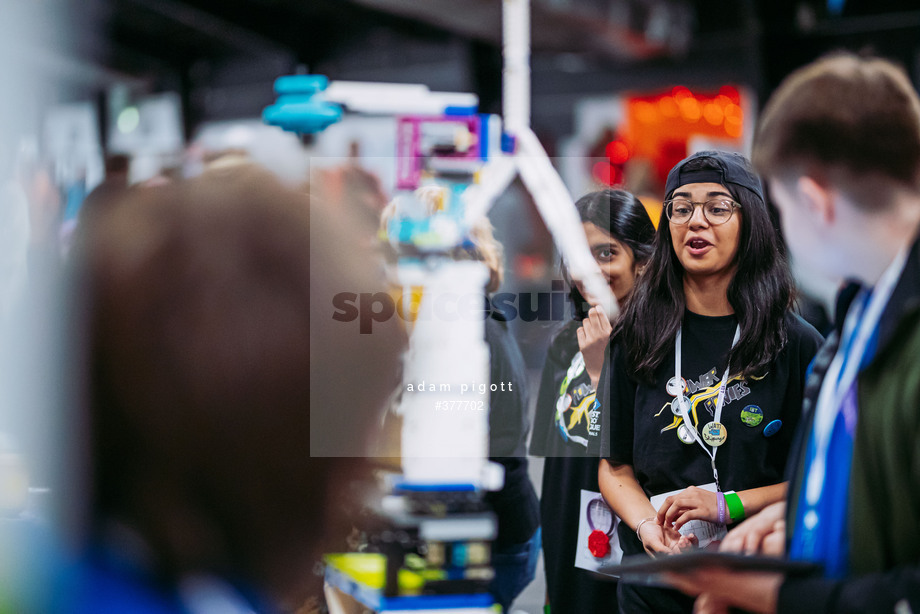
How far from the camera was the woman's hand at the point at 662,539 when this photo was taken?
1.55m

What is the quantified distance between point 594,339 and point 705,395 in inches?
15.2

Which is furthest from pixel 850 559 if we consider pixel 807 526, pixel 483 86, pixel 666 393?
pixel 483 86

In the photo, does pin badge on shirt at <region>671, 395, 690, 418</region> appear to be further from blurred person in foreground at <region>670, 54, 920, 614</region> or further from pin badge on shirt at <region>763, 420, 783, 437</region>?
blurred person in foreground at <region>670, 54, 920, 614</region>

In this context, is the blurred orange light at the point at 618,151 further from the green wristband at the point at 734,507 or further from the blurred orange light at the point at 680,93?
the green wristband at the point at 734,507

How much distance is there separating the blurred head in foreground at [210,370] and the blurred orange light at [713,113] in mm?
8060

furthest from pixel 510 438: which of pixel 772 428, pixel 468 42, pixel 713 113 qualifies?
pixel 713 113

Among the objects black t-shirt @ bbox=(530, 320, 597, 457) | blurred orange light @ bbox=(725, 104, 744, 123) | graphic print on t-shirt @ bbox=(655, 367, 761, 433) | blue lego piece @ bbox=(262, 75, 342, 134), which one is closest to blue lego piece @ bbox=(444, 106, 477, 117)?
blue lego piece @ bbox=(262, 75, 342, 134)

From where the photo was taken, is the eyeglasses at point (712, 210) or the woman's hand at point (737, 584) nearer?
the woman's hand at point (737, 584)

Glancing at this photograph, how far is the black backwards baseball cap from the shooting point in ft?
5.45

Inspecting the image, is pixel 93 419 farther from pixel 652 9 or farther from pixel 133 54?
pixel 652 9

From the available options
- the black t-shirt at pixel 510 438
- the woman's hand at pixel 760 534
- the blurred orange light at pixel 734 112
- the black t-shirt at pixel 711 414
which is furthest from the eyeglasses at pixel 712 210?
the blurred orange light at pixel 734 112

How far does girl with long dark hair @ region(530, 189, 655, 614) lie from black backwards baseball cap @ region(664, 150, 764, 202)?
384mm

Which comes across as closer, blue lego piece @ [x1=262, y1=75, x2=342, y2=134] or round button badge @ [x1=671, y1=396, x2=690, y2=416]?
round button badge @ [x1=671, y1=396, x2=690, y2=416]

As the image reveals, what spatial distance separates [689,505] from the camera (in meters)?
1.55
